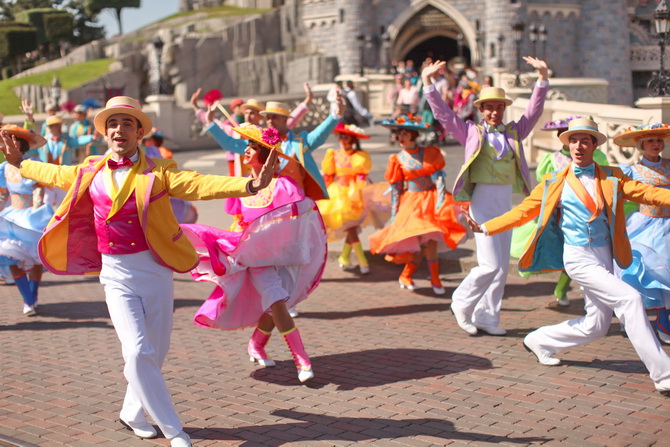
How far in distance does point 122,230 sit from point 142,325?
573mm

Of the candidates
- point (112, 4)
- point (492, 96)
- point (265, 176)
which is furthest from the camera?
point (112, 4)

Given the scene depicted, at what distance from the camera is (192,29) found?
49.8m

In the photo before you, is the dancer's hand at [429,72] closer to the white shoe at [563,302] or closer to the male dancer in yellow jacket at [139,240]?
the white shoe at [563,302]

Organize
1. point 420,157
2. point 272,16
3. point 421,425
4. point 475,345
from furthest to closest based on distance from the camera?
point 272,16 → point 420,157 → point 475,345 → point 421,425

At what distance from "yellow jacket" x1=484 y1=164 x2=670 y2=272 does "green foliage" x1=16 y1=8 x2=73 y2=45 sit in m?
56.5

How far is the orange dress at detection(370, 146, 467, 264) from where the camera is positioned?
973 centimetres

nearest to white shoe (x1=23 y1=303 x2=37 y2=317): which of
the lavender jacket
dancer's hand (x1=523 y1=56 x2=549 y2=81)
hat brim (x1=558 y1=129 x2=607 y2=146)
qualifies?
the lavender jacket

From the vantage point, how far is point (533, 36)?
161 ft

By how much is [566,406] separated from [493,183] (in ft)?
8.30

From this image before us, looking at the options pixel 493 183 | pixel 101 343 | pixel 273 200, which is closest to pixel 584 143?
pixel 493 183

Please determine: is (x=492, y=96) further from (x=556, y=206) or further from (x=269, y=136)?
(x=269, y=136)

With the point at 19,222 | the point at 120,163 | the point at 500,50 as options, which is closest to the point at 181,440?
the point at 120,163

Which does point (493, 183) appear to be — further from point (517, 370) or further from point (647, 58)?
point (647, 58)

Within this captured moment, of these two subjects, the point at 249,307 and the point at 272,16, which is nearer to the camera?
the point at 249,307
